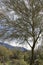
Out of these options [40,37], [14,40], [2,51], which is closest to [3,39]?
[14,40]

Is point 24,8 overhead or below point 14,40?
Result: overhead

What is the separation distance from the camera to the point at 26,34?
22.2 meters

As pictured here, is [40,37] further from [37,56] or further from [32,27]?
[37,56]

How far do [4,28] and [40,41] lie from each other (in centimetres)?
303

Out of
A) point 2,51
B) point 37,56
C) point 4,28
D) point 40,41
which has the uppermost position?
point 4,28

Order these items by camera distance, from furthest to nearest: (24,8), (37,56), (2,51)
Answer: (2,51) → (37,56) → (24,8)

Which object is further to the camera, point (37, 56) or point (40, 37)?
point (37, 56)

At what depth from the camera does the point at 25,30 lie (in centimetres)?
2195

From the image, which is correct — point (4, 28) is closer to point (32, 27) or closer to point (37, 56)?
point (32, 27)

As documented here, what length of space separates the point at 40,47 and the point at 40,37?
5.07 ft

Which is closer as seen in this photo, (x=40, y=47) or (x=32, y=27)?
(x=32, y=27)

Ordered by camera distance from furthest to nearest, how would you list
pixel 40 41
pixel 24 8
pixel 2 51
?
pixel 2 51 → pixel 40 41 → pixel 24 8

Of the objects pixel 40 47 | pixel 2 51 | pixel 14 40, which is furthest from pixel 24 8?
pixel 2 51

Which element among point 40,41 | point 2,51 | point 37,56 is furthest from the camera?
point 2,51
